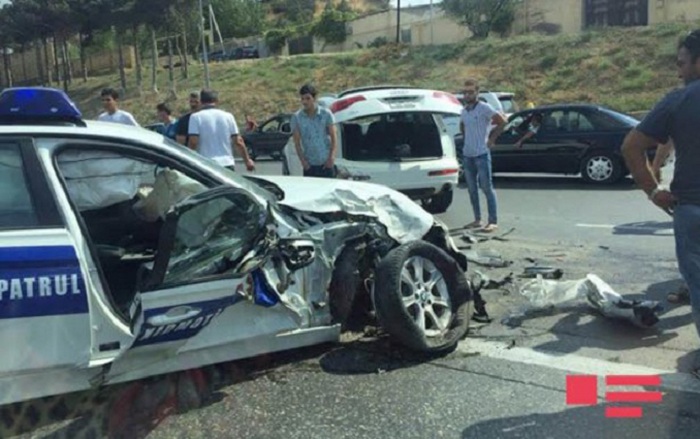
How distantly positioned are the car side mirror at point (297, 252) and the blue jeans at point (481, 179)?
192 inches

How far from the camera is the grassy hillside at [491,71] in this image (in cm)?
2858

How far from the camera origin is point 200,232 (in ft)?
12.4

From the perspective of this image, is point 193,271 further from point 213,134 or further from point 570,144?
point 570,144

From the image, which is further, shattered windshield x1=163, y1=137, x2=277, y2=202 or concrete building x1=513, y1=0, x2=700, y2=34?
concrete building x1=513, y1=0, x2=700, y2=34

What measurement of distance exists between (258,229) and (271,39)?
60464 mm

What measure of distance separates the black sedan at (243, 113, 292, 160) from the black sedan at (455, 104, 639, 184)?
10.6m

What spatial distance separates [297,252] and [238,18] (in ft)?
241

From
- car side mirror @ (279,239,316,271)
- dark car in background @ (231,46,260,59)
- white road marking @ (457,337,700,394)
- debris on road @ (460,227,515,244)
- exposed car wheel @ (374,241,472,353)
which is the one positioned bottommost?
debris on road @ (460,227,515,244)

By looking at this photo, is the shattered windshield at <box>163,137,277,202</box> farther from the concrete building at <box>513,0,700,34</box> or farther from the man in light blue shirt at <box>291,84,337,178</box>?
the concrete building at <box>513,0,700,34</box>

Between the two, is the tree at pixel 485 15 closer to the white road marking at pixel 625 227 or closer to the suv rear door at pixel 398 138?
the suv rear door at pixel 398 138

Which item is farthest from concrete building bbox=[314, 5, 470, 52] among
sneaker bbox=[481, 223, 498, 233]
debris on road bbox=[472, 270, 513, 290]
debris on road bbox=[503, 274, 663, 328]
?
debris on road bbox=[503, 274, 663, 328]

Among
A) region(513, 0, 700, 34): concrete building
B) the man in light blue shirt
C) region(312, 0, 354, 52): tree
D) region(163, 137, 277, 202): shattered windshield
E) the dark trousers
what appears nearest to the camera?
region(163, 137, 277, 202): shattered windshield

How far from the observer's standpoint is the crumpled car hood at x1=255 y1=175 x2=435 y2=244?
4.32 m

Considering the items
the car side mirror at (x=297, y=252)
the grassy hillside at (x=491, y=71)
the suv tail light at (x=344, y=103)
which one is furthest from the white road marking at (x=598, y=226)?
the grassy hillside at (x=491, y=71)
